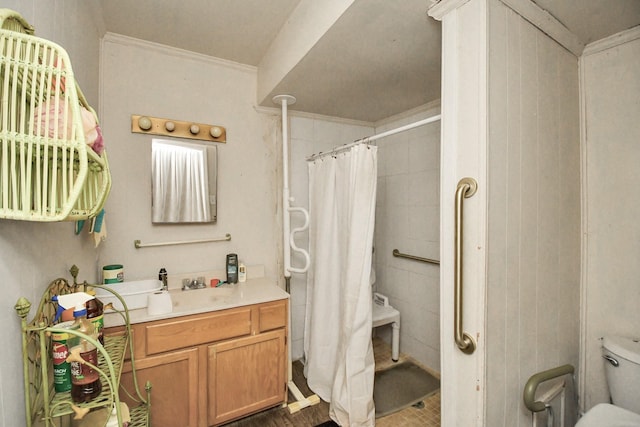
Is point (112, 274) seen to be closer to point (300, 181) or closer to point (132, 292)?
point (132, 292)

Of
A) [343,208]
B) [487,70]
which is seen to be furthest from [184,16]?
[487,70]

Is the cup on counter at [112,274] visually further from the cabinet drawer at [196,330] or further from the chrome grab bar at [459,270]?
the chrome grab bar at [459,270]

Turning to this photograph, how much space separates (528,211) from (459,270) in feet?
1.44

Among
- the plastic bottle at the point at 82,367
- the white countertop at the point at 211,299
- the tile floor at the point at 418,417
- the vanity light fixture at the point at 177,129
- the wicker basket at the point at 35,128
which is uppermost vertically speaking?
the vanity light fixture at the point at 177,129

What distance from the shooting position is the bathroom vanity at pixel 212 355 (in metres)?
1.42

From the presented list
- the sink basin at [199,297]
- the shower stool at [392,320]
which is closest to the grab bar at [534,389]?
the shower stool at [392,320]

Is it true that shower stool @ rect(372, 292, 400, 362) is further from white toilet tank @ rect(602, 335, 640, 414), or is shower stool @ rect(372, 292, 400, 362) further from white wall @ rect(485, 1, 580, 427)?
white toilet tank @ rect(602, 335, 640, 414)

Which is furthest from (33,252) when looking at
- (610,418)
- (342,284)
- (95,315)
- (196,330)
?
(610,418)

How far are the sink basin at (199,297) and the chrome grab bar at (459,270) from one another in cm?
126

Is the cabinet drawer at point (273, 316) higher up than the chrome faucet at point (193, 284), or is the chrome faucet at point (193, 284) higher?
the chrome faucet at point (193, 284)

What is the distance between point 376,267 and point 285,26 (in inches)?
86.0

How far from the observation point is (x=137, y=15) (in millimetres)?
1561

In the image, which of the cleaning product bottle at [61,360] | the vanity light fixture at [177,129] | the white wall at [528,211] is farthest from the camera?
the vanity light fixture at [177,129]

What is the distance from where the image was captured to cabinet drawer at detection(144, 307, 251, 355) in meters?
1.41
